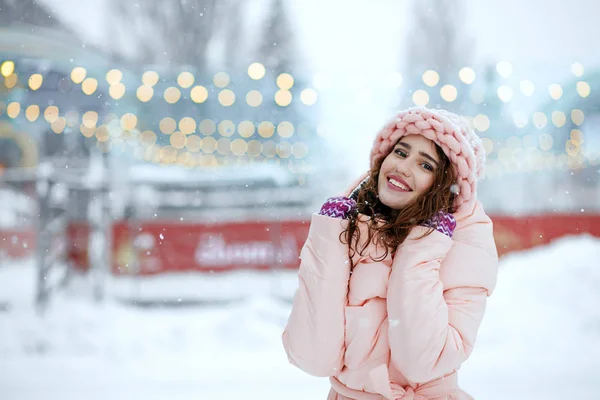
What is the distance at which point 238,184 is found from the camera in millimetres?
3818

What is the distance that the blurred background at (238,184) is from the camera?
126 inches

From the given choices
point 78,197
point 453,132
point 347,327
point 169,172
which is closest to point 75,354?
point 78,197

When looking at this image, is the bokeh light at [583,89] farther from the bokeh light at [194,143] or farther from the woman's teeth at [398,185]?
the woman's teeth at [398,185]

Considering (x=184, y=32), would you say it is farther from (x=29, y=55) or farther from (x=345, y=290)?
(x=345, y=290)

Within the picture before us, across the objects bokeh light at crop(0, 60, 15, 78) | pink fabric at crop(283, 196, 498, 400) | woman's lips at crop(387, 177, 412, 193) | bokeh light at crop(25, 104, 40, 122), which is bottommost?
pink fabric at crop(283, 196, 498, 400)

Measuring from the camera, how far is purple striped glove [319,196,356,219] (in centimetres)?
104

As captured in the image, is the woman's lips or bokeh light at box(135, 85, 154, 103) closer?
the woman's lips

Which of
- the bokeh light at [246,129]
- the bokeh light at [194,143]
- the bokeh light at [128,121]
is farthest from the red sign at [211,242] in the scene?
the bokeh light at [128,121]

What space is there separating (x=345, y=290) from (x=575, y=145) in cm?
316

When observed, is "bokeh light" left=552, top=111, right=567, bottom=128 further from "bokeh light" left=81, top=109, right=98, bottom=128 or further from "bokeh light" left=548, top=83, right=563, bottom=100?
"bokeh light" left=81, top=109, right=98, bottom=128

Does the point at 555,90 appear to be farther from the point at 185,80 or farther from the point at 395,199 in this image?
the point at 395,199

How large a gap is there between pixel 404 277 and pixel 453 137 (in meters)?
0.33

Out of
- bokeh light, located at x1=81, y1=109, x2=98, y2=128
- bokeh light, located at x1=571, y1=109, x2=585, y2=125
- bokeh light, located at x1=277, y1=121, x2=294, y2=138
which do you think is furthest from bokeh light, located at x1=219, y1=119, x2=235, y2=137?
bokeh light, located at x1=571, y1=109, x2=585, y2=125

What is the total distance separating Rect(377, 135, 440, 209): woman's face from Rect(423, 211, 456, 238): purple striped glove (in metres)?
0.06
